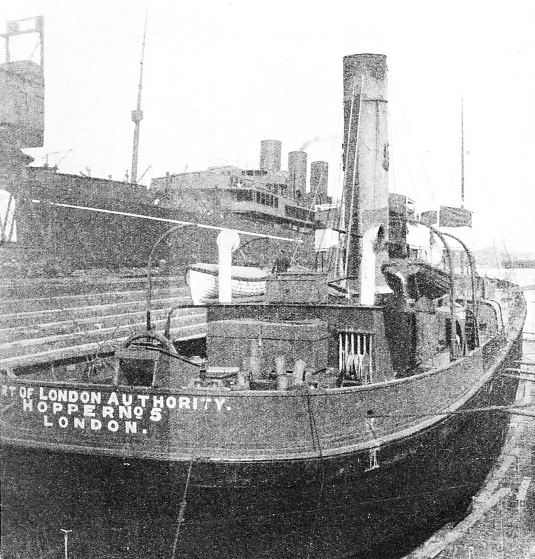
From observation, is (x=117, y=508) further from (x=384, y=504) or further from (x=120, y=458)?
(x=384, y=504)

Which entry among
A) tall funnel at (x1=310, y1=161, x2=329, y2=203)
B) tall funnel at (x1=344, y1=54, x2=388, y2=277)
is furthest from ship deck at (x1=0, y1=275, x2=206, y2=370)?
tall funnel at (x1=310, y1=161, x2=329, y2=203)

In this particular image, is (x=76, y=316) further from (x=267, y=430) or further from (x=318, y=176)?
(x=318, y=176)

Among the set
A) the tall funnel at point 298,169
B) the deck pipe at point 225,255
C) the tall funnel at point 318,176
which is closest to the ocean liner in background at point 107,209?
the deck pipe at point 225,255

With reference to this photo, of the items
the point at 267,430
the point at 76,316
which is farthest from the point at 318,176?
the point at 267,430

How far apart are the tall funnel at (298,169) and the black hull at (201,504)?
38371 millimetres

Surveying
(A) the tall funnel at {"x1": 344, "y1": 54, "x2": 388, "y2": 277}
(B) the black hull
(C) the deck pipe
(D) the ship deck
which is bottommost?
(B) the black hull

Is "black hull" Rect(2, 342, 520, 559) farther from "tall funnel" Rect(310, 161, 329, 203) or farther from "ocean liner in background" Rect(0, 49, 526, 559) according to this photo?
"tall funnel" Rect(310, 161, 329, 203)

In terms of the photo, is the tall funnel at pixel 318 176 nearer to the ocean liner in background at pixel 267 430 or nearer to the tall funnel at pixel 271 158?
the tall funnel at pixel 271 158

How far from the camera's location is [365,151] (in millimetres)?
10023

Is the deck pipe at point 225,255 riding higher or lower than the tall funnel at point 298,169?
lower

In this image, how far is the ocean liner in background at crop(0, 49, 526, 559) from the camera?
561 centimetres

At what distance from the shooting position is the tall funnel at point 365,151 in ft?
32.8

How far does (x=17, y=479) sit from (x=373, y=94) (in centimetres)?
854

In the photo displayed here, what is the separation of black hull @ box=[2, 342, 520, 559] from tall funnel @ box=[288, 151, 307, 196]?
38371 mm
